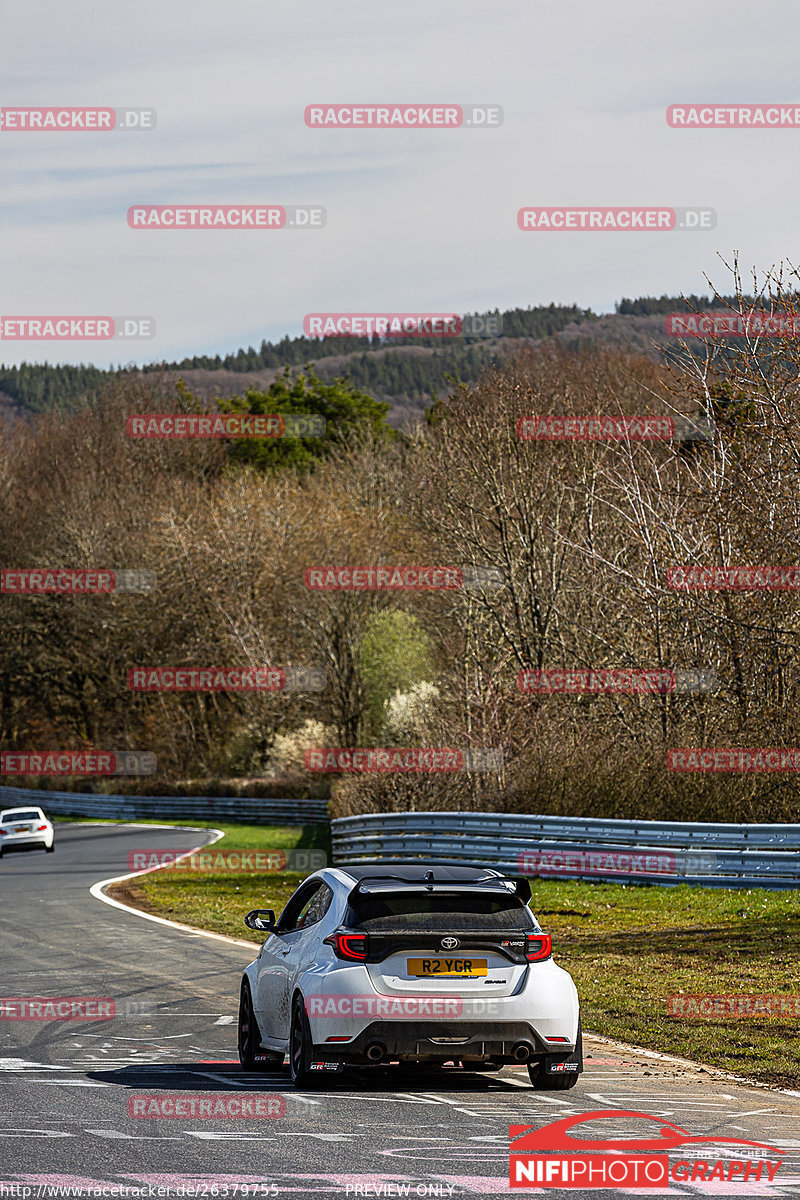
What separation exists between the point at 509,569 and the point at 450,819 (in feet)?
34.7

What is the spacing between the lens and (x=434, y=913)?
9.09 meters

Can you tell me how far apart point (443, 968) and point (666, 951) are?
752cm

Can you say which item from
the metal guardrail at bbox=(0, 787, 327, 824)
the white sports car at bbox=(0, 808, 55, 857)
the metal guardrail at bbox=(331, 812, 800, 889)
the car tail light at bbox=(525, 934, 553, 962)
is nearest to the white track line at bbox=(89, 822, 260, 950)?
the metal guardrail at bbox=(331, 812, 800, 889)

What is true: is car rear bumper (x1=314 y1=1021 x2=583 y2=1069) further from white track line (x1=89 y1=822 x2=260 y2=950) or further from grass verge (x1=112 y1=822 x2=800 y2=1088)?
white track line (x1=89 y1=822 x2=260 y2=950)

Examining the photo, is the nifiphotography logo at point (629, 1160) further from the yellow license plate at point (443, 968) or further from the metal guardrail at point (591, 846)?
the metal guardrail at point (591, 846)

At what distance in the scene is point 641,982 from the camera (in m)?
14.3

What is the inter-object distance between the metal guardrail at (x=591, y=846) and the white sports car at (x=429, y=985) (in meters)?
7.63

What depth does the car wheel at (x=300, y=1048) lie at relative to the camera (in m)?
8.98

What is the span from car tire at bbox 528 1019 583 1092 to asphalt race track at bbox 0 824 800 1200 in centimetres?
8

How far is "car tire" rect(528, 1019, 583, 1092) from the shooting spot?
9180 mm

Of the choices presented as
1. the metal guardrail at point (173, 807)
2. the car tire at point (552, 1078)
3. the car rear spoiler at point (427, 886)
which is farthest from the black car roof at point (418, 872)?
the metal guardrail at point (173, 807)

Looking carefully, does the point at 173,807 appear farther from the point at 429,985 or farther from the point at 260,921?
the point at 429,985

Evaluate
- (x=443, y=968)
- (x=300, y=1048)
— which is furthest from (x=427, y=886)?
(x=300, y=1048)

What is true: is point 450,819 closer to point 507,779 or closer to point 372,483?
point 507,779
